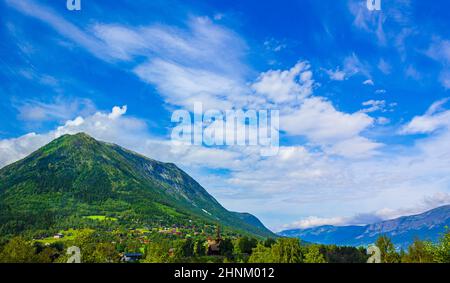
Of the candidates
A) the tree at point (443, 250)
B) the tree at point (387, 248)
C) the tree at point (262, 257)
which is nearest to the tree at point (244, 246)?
the tree at point (262, 257)

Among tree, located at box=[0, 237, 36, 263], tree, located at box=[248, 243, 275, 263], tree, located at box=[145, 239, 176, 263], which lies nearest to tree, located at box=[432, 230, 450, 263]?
tree, located at box=[248, 243, 275, 263]

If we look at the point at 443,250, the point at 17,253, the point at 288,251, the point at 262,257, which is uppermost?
the point at 443,250

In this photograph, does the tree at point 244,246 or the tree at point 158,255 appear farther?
the tree at point 244,246

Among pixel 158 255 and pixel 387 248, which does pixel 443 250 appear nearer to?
pixel 387 248

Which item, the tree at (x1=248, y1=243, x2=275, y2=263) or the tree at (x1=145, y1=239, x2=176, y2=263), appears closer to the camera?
the tree at (x1=248, y1=243, x2=275, y2=263)

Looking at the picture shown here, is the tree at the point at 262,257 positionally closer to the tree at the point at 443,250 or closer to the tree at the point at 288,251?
the tree at the point at 288,251

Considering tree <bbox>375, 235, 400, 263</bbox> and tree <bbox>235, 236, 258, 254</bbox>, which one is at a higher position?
tree <bbox>375, 235, 400, 263</bbox>

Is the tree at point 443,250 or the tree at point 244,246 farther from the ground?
the tree at point 443,250

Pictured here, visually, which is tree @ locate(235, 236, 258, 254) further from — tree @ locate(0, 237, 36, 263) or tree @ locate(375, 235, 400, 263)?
tree @ locate(0, 237, 36, 263)

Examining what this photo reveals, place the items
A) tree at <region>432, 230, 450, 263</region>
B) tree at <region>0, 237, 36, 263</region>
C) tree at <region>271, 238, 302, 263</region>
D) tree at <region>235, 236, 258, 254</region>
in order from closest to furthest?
tree at <region>432, 230, 450, 263</region> → tree at <region>0, 237, 36, 263</region> → tree at <region>271, 238, 302, 263</region> → tree at <region>235, 236, 258, 254</region>

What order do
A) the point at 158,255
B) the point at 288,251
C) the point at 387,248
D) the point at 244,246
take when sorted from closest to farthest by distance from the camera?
the point at 158,255
the point at 288,251
the point at 387,248
the point at 244,246

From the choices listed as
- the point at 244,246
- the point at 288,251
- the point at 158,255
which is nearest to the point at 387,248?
A: the point at 288,251

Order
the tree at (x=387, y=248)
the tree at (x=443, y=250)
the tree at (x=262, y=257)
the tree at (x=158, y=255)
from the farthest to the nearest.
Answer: the tree at (x=387, y=248), the tree at (x=158, y=255), the tree at (x=262, y=257), the tree at (x=443, y=250)
